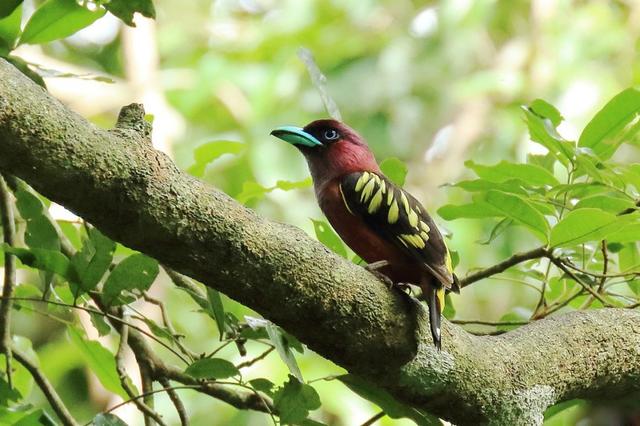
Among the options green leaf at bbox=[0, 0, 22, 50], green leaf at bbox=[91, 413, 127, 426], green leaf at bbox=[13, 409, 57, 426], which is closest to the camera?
green leaf at bbox=[13, 409, 57, 426]

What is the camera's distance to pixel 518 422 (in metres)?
2.28

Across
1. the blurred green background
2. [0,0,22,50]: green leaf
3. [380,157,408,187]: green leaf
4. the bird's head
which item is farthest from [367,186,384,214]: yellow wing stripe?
the blurred green background

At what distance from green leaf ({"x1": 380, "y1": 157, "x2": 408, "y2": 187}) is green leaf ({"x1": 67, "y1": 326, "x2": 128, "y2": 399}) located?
3.08 feet

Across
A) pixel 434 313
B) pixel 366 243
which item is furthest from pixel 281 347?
pixel 366 243

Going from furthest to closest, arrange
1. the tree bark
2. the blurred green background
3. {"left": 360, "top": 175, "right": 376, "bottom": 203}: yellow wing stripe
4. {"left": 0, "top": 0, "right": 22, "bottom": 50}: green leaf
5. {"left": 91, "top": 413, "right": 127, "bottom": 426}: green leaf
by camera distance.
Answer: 1. the blurred green background
2. {"left": 360, "top": 175, "right": 376, "bottom": 203}: yellow wing stripe
3. {"left": 0, "top": 0, "right": 22, "bottom": 50}: green leaf
4. {"left": 91, "top": 413, "right": 127, "bottom": 426}: green leaf
5. the tree bark

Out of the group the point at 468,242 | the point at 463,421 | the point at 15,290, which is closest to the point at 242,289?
the point at 463,421

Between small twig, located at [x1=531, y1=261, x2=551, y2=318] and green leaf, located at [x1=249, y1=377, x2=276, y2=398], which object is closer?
green leaf, located at [x1=249, y1=377, x2=276, y2=398]

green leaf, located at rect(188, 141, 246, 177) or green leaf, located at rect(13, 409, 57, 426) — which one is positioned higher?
green leaf, located at rect(188, 141, 246, 177)

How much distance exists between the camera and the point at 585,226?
2.31m

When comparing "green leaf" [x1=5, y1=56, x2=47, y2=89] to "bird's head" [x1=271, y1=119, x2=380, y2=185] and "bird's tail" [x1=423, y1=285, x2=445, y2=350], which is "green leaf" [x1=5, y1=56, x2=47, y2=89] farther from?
"bird's tail" [x1=423, y1=285, x2=445, y2=350]

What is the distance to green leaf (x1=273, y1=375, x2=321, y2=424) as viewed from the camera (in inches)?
89.2

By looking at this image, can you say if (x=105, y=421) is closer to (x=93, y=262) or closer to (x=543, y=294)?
(x=93, y=262)

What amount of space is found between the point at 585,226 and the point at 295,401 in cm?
79

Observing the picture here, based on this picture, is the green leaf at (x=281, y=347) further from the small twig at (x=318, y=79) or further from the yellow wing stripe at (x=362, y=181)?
the small twig at (x=318, y=79)
